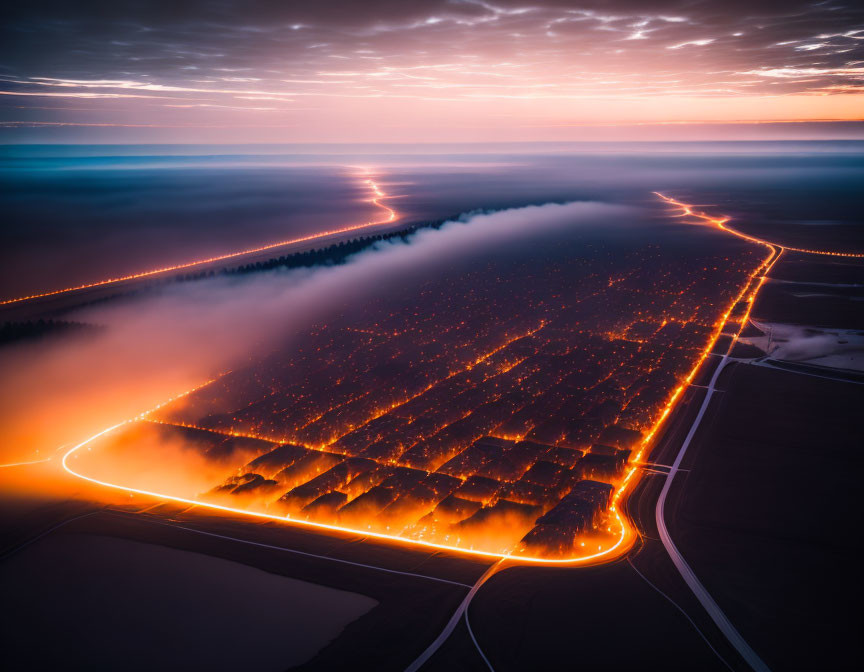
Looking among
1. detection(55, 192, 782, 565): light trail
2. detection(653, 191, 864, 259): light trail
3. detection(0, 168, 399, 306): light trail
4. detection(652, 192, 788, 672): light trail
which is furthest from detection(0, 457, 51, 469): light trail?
detection(653, 191, 864, 259): light trail

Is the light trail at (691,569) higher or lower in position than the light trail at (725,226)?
lower

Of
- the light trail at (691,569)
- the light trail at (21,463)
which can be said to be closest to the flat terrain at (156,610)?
the light trail at (21,463)

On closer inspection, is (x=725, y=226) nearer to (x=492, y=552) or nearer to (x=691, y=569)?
(x=691, y=569)

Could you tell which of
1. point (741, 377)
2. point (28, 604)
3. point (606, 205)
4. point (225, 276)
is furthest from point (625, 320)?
point (606, 205)

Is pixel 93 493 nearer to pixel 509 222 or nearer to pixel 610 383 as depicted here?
pixel 610 383

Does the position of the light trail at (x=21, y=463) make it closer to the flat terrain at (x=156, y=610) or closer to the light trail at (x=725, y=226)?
the flat terrain at (x=156, y=610)

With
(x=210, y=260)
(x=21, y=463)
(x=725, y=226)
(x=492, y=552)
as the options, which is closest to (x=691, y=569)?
(x=492, y=552)

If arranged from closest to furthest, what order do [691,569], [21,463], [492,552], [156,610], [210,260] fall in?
1. [156,610]
2. [691,569]
3. [492,552]
4. [21,463]
5. [210,260]

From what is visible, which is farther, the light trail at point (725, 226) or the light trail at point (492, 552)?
the light trail at point (725, 226)

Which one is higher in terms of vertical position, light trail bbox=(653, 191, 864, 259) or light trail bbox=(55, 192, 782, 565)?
light trail bbox=(653, 191, 864, 259)

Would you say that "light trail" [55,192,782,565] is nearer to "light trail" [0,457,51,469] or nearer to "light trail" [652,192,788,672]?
"light trail" [0,457,51,469]

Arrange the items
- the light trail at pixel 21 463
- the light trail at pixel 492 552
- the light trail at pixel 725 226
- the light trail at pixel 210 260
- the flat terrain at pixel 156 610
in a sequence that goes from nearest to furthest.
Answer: the flat terrain at pixel 156 610, the light trail at pixel 492 552, the light trail at pixel 21 463, the light trail at pixel 210 260, the light trail at pixel 725 226
